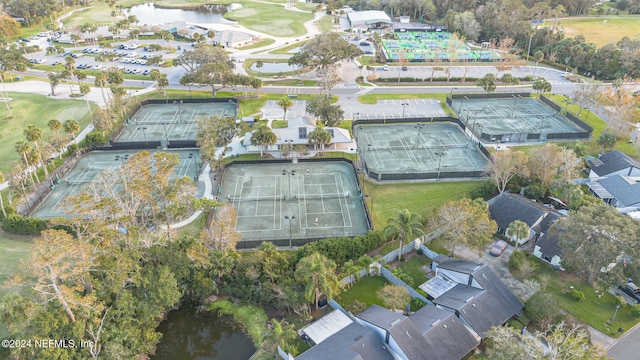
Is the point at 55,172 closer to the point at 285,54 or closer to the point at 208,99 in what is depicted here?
the point at 208,99

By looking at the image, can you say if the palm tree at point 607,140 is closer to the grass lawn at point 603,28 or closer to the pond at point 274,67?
the pond at point 274,67

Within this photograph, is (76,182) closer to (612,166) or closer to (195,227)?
(195,227)

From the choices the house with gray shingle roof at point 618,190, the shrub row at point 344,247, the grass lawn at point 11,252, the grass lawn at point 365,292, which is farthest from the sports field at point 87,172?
the house with gray shingle roof at point 618,190

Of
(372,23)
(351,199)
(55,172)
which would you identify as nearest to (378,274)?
(351,199)

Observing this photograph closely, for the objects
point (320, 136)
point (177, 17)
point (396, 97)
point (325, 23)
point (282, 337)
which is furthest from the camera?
point (177, 17)

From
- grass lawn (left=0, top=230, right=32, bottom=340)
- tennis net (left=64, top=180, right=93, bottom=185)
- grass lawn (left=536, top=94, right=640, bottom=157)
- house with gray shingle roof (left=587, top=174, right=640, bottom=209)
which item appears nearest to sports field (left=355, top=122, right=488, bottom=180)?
house with gray shingle roof (left=587, top=174, right=640, bottom=209)

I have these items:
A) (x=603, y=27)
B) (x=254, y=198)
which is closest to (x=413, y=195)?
(x=254, y=198)
